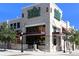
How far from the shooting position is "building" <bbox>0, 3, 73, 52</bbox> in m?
9.77

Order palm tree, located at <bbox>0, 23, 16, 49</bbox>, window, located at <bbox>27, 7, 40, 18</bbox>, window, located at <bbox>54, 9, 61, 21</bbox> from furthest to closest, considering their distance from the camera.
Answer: palm tree, located at <bbox>0, 23, 16, 49</bbox> → window, located at <bbox>27, 7, 40, 18</bbox> → window, located at <bbox>54, 9, 61, 21</bbox>

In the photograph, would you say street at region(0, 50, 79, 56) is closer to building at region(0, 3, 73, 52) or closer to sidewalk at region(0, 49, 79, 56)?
sidewalk at region(0, 49, 79, 56)

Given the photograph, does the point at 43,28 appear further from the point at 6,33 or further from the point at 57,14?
the point at 6,33

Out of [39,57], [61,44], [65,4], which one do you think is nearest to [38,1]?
[65,4]

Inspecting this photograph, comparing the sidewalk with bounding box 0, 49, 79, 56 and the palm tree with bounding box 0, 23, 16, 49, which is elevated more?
the palm tree with bounding box 0, 23, 16, 49

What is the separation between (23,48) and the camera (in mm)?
9836

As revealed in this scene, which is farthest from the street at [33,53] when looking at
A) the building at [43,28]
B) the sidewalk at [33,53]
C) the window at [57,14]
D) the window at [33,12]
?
the window at [33,12]

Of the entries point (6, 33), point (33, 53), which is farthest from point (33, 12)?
point (33, 53)

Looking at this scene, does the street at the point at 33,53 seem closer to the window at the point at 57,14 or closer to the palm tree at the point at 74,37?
the palm tree at the point at 74,37

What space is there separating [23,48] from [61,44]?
1.27 m

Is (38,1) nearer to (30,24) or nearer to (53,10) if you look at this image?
(53,10)

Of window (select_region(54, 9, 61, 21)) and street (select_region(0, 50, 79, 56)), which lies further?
window (select_region(54, 9, 61, 21))

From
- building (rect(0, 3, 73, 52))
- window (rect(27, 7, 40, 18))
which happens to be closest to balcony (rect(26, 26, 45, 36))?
building (rect(0, 3, 73, 52))

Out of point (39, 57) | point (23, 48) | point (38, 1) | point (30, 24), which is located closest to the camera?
point (38, 1)
